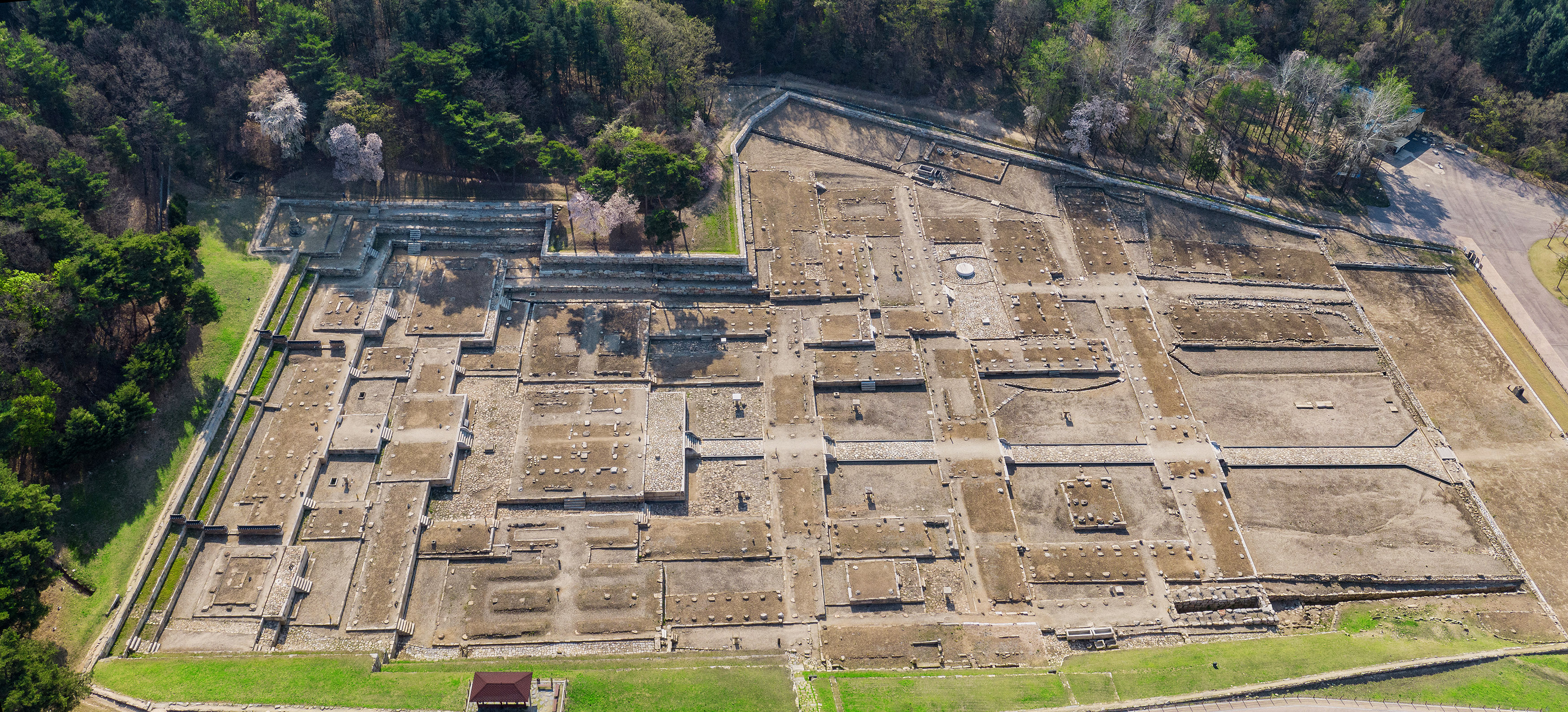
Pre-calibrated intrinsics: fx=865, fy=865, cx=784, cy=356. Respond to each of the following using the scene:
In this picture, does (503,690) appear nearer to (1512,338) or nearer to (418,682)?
(418,682)

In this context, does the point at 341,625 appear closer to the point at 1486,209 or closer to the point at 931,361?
the point at 931,361

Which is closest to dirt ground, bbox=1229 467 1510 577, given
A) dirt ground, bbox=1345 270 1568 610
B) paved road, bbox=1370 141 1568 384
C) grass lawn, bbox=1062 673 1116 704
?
dirt ground, bbox=1345 270 1568 610

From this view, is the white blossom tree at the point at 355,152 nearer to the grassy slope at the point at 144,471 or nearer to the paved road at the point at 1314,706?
the grassy slope at the point at 144,471

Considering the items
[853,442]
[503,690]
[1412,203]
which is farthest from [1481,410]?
[503,690]

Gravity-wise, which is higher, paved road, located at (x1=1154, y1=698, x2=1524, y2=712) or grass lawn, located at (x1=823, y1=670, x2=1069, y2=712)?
grass lawn, located at (x1=823, y1=670, x2=1069, y2=712)

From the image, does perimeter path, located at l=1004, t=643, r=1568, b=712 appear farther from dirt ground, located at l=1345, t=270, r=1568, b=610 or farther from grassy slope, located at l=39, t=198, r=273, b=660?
grassy slope, located at l=39, t=198, r=273, b=660
